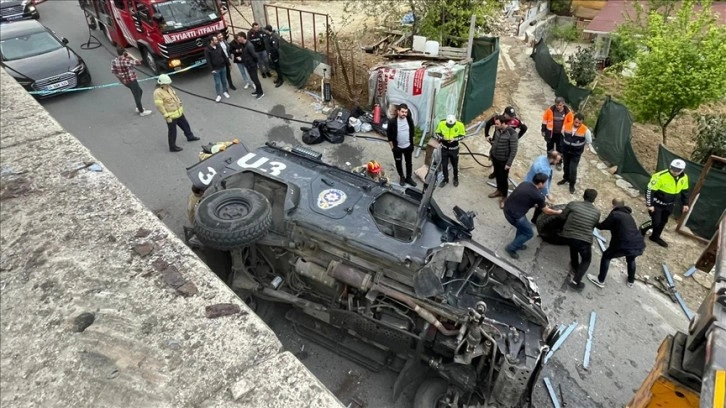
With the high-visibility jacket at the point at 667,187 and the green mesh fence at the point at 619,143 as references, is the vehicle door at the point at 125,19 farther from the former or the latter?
the high-visibility jacket at the point at 667,187

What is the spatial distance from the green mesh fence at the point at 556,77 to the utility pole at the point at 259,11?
28.3 ft

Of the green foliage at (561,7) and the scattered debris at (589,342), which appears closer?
the scattered debris at (589,342)

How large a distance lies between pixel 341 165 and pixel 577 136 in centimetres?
448

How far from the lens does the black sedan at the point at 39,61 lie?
35.1 feet

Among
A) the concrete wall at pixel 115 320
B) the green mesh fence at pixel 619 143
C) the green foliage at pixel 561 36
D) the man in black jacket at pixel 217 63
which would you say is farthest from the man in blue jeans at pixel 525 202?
the green foliage at pixel 561 36

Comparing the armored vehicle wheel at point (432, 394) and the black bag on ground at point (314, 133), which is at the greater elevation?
the black bag on ground at point (314, 133)

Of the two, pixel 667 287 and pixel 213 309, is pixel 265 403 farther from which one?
pixel 667 287

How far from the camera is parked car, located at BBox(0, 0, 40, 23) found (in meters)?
15.8

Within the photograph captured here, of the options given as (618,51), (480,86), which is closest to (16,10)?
(480,86)

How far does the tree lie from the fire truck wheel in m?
12.2

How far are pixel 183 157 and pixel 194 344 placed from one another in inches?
329

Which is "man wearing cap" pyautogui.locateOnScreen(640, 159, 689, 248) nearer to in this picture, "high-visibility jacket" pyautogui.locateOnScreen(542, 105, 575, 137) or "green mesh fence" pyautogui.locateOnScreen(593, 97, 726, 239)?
"green mesh fence" pyautogui.locateOnScreen(593, 97, 726, 239)

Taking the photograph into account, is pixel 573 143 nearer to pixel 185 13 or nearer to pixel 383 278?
pixel 383 278

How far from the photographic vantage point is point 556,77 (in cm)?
1299
